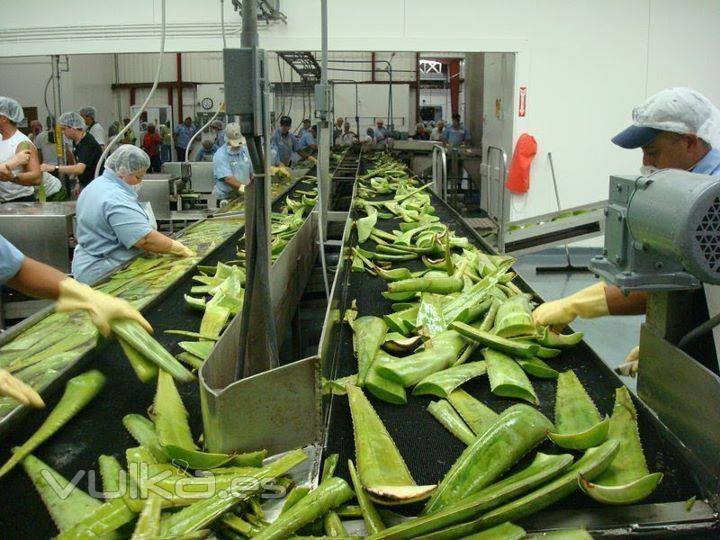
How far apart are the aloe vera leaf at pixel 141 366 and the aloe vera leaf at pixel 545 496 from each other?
80 cm

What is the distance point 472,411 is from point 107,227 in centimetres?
232

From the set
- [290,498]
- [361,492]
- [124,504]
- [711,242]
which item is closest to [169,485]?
[124,504]

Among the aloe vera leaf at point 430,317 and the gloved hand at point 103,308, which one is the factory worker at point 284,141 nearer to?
the aloe vera leaf at point 430,317

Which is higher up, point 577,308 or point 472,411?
point 577,308

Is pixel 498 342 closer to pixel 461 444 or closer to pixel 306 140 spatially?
pixel 461 444

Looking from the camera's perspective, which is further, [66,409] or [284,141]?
[284,141]

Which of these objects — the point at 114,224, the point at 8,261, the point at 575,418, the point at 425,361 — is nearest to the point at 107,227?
the point at 114,224

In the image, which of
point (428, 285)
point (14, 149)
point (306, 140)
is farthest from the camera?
point (306, 140)

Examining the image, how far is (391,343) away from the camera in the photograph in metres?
1.64

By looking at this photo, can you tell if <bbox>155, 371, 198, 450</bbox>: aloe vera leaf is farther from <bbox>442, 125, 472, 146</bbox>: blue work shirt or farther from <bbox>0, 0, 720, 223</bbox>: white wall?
<bbox>442, 125, 472, 146</bbox>: blue work shirt

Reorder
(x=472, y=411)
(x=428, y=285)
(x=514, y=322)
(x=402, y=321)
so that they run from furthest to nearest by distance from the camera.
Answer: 1. (x=428, y=285)
2. (x=402, y=321)
3. (x=514, y=322)
4. (x=472, y=411)

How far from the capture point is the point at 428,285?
2.08 meters

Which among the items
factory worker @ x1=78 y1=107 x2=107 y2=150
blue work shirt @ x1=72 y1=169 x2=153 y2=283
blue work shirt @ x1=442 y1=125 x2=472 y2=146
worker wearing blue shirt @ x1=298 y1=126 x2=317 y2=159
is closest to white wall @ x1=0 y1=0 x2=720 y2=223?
factory worker @ x1=78 y1=107 x2=107 y2=150

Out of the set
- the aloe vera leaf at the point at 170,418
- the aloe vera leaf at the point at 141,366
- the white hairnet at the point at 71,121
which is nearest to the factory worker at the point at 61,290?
the aloe vera leaf at the point at 141,366
